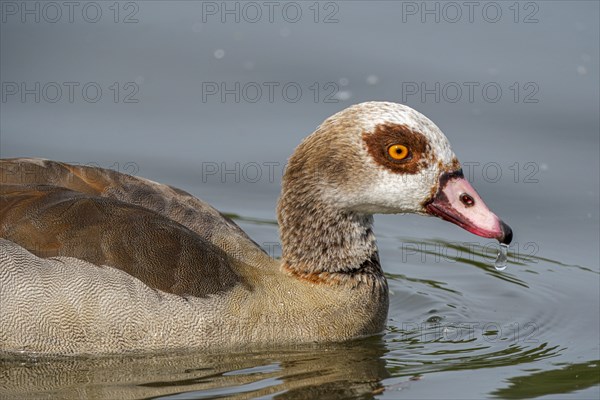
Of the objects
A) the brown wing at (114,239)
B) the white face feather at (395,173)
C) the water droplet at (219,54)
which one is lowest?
the brown wing at (114,239)

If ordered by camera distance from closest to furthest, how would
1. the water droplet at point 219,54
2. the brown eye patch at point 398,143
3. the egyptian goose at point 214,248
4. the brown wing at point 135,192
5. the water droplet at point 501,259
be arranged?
the egyptian goose at point 214,248 < the brown eye patch at point 398,143 < the brown wing at point 135,192 < the water droplet at point 501,259 < the water droplet at point 219,54

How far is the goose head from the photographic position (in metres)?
9.84

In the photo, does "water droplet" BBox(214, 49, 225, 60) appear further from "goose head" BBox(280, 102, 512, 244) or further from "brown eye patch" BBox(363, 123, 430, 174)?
"brown eye patch" BBox(363, 123, 430, 174)

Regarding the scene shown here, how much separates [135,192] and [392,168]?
1975 mm

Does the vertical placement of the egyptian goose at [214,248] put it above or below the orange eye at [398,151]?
below

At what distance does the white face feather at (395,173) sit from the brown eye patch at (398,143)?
22mm

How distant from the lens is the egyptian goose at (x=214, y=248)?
30.8 feet

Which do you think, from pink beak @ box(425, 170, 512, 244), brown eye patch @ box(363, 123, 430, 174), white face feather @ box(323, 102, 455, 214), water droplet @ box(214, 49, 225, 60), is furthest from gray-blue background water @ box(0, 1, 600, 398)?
brown eye patch @ box(363, 123, 430, 174)

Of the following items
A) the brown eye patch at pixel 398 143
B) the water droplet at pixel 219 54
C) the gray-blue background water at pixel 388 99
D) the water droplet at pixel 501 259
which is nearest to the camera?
the brown eye patch at pixel 398 143

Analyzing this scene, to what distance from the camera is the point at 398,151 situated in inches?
388

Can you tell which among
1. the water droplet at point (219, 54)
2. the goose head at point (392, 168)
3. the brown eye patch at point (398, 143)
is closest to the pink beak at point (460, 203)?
the goose head at point (392, 168)

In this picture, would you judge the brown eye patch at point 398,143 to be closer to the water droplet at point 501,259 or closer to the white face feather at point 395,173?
the white face feather at point 395,173

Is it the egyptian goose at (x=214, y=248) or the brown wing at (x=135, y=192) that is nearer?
the egyptian goose at (x=214, y=248)

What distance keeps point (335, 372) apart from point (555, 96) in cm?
547
